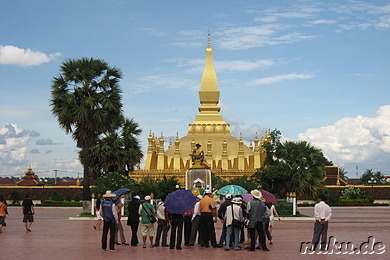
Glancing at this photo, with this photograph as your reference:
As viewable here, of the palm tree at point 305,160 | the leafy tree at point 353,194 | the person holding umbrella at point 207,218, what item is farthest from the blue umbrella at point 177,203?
the leafy tree at point 353,194

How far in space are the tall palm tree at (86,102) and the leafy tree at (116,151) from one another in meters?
10.9

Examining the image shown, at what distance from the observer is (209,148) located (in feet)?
191

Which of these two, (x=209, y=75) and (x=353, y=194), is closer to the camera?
(x=353, y=194)

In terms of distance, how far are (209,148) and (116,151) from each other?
11152mm

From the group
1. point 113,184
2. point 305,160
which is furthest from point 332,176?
point 113,184

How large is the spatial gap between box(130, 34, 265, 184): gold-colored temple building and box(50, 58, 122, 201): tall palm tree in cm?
A: 1917

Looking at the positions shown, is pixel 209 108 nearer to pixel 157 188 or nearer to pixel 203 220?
pixel 157 188

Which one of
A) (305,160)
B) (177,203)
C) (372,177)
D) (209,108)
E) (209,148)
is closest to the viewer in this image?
(177,203)

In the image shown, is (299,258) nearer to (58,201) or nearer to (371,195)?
(58,201)

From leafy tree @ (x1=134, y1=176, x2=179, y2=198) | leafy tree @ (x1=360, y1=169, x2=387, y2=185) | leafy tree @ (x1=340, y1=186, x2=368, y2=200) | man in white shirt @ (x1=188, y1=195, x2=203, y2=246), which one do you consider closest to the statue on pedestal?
leafy tree @ (x1=134, y1=176, x2=179, y2=198)

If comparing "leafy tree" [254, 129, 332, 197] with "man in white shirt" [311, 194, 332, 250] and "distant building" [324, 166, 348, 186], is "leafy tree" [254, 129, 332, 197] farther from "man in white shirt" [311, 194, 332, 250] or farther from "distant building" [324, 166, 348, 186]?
"man in white shirt" [311, 194, 332, 250]

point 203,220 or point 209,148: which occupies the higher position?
point 209,148

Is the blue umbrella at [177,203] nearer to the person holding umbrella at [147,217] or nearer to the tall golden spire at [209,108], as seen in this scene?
the person holding umbrella at [147,217]

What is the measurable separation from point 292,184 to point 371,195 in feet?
60.4
